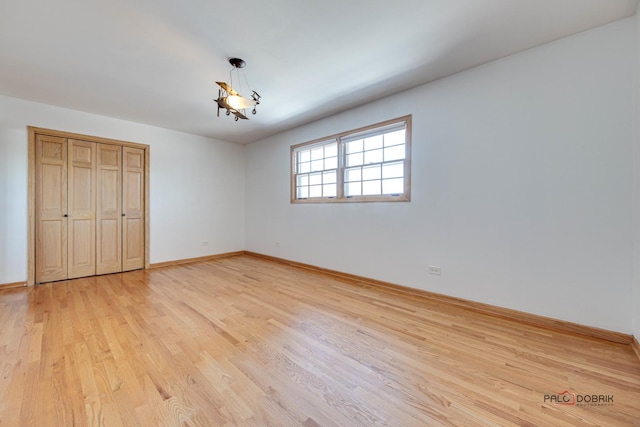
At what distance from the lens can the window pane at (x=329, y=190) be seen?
4.29 m

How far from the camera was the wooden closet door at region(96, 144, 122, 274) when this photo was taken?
422 cm

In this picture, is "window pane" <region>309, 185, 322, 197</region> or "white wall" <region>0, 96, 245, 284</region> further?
"window pane" <region>309, 185, 322, 197</region>

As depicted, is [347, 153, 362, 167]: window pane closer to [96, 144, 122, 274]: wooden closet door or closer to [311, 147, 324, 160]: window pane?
[311, 147, 324, 160]: window pane

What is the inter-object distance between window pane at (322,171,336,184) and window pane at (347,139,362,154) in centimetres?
48

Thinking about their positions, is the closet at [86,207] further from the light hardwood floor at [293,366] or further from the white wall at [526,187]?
the white wall at [526,187]

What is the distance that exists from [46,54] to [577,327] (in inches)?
225

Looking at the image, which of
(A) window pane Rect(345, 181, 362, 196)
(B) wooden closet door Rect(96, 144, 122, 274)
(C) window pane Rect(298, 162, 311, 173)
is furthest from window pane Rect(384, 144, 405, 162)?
(B) wooden closet door Rect(96, 144, 122, 274)

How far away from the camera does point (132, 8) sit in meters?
1.93

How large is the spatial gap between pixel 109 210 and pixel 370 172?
4.53 m

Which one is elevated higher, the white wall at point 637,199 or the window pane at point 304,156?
the window pane at point 304,156

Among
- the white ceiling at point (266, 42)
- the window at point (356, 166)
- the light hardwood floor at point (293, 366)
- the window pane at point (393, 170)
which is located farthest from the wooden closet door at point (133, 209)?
the window pane at point (393, 170)

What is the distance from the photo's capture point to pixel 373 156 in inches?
146

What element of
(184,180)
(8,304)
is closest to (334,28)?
(184,180)

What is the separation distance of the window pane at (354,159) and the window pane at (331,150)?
305 mm
